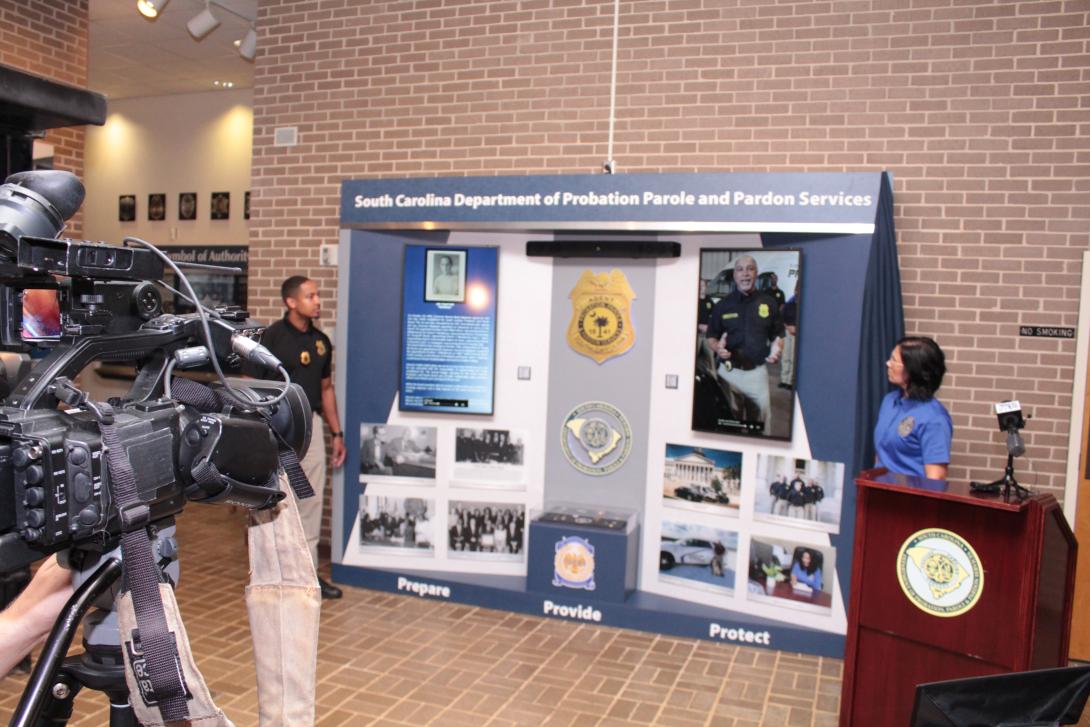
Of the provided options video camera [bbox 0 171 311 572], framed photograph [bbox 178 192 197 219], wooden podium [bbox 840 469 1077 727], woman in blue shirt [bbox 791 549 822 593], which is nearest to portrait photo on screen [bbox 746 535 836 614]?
woman in blue shirt [bbox 791 549 822 593]

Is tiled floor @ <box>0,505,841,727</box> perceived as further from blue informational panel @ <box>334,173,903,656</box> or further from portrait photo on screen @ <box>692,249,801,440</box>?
portrait photo on screen @ <box>692,249,801,440</box>

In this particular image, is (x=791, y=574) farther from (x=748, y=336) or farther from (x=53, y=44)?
(x=53, y=44)

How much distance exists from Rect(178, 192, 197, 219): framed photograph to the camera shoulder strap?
9915 mm

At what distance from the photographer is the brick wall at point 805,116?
14.1ft

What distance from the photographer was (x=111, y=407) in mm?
1239

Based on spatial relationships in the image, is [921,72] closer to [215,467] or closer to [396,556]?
[396,556]

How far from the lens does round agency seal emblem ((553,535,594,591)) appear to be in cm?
445

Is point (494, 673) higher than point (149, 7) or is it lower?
lower

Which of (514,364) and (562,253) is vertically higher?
(562,253)

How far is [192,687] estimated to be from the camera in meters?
1.15

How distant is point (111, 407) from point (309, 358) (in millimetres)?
3509

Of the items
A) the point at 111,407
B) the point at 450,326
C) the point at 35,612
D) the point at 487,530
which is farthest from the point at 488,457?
the point at 111,407

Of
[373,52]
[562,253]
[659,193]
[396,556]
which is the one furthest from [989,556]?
[373,52]

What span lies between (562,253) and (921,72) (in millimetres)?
2219
